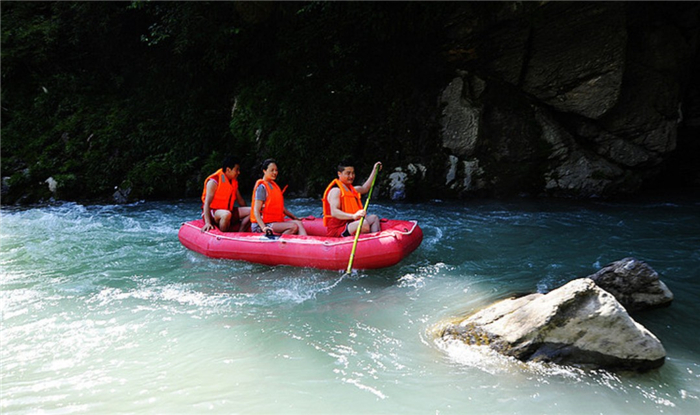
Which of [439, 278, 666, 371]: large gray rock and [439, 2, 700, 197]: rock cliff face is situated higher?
[439, 2, 700, 197]: rock cliff face

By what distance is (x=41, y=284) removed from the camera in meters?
5.34

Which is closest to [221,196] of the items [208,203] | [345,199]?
[208,203]

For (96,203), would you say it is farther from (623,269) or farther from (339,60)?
(623,269)

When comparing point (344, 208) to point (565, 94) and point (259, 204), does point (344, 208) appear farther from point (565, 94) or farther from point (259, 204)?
point (565, 94)

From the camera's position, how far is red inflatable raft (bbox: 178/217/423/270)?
560 cm

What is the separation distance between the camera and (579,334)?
3338mm

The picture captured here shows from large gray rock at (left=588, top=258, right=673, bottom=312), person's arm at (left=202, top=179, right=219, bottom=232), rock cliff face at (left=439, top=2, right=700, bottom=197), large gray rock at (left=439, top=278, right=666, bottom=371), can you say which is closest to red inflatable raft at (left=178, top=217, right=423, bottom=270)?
person's arm at (left=202, top=179, right=219, bottom=232)

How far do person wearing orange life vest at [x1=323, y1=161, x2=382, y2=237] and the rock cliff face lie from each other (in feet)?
14.5

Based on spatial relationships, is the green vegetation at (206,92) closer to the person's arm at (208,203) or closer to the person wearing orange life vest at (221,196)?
the person wearing orange life vest at (221,196)

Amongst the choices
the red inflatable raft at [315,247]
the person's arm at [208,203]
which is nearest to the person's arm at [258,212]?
the red inflatable raft at [315,247]

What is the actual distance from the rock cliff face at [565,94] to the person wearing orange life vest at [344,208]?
4.43 meters

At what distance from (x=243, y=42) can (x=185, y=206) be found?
4.61m

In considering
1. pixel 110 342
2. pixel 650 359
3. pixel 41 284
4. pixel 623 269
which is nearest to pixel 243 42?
pixel 41 284

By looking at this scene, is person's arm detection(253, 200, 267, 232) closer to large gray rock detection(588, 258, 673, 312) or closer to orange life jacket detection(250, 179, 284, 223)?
orange life jacket detection(250, 179, 284, 223)
